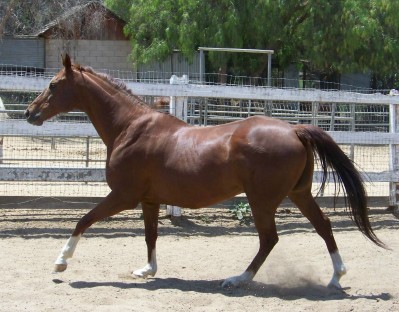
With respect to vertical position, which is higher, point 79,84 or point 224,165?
point 79,84

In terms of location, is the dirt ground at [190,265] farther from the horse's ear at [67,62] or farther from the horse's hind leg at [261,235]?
the horse's ear at [67,62]

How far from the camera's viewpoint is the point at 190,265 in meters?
6.80

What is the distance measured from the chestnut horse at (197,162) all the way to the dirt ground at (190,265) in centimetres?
31

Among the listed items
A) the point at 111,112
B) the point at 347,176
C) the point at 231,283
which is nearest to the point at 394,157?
the point at 347,176

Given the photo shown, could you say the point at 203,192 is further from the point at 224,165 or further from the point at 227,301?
the point at 227,301

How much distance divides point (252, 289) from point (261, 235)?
0.48 meters

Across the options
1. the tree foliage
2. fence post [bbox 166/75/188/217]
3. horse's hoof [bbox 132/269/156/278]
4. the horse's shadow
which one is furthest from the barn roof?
the horse's shadow

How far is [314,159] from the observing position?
6.30 metres

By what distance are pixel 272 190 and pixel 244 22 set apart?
54.0 feet

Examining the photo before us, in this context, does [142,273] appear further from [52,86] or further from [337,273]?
[52,86]

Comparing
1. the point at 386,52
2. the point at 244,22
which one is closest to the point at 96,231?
the point at 244,22

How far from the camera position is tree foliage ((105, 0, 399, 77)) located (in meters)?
21.2

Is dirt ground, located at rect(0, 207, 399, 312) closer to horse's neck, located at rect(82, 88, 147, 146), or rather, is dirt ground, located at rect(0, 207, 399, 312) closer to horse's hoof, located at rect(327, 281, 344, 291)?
horse's hoof, located at rect(327, 281, 344, 291)

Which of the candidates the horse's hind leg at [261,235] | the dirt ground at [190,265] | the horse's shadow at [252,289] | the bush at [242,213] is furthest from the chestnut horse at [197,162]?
the bush at [242,213]
